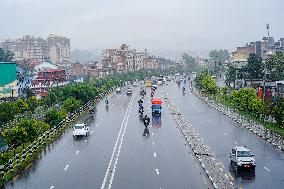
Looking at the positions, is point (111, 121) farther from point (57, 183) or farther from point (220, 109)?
point (57, 183)

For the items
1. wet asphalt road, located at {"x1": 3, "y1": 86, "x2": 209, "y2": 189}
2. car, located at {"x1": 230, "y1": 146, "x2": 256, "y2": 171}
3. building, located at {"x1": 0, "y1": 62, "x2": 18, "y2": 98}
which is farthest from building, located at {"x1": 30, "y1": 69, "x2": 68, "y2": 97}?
car, located at {"x1": 230, "y1": 146, "x2": 256, "y2": 171}

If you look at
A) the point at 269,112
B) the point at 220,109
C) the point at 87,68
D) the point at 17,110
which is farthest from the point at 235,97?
the point at 87,68

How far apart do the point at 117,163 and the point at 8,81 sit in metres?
66.5

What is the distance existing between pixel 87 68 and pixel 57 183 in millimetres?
169686

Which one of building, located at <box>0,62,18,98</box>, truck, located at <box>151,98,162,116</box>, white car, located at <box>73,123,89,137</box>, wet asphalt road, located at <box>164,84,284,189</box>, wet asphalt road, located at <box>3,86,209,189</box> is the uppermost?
building, located at <box>0,62,18,98</box>

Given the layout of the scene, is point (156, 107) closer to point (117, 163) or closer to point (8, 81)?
point (117, 163)

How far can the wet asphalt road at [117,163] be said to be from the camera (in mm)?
31688

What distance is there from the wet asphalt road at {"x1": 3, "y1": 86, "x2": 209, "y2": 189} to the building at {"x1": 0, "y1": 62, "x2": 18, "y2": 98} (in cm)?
Result: 4513

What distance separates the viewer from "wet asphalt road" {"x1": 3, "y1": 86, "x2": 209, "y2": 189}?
31.7m

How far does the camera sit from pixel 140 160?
128 ft

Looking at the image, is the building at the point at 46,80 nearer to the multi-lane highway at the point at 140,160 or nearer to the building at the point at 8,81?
the building at the point at 8,81

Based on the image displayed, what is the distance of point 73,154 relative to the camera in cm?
4197

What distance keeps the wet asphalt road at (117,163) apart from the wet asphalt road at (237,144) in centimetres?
266

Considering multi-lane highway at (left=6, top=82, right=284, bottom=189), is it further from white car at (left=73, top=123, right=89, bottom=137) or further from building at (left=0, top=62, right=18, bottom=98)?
building at (left=0, top=62, right=18, bottom=98)
